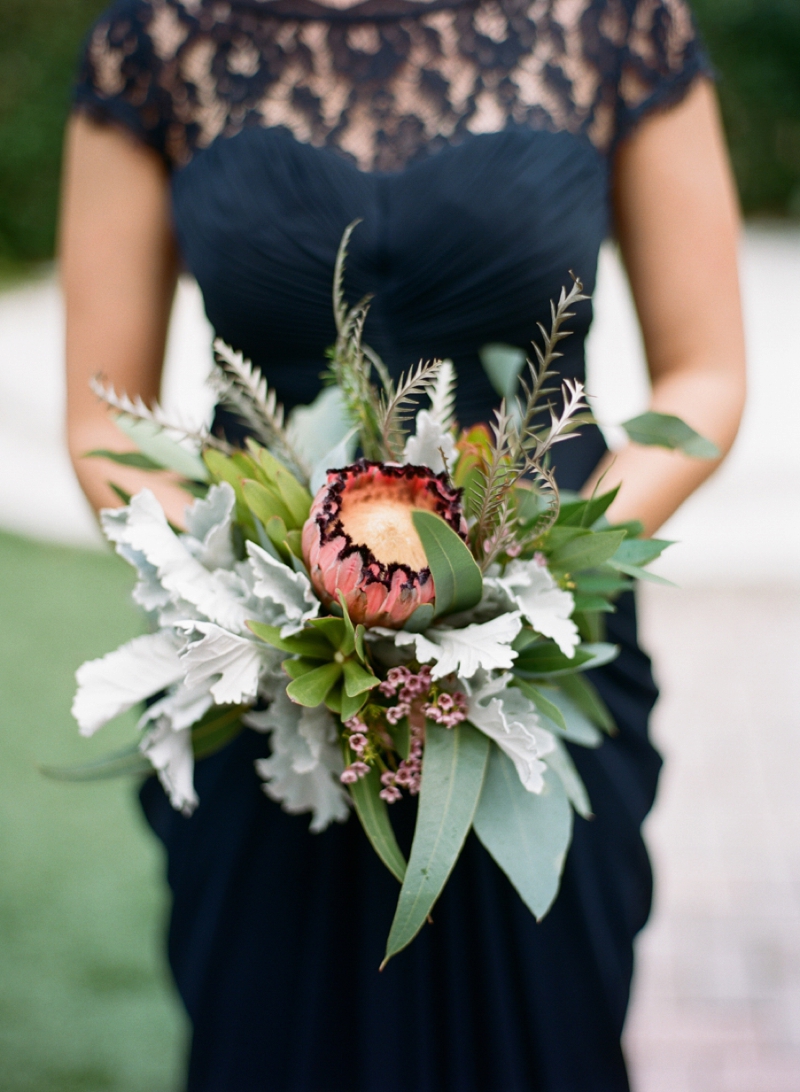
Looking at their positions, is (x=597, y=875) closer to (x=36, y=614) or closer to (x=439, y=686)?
(x=439, y=686)

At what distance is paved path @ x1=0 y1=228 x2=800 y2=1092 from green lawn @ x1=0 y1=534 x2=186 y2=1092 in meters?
1.12

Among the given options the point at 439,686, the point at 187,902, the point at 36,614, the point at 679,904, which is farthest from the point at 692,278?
the point at 36,614

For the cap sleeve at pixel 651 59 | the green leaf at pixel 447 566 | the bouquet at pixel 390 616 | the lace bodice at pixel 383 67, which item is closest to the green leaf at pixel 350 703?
the bouquet at pixel 390 616

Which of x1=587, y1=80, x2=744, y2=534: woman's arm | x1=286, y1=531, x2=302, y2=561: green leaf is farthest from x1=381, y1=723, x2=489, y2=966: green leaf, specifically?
x1=587, y1=80, x2=744, y2=534: woman's arm

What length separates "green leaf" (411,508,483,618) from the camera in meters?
0.85

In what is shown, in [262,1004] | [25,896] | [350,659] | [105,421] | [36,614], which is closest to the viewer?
[350,659]

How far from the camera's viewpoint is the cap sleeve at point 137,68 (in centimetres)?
152

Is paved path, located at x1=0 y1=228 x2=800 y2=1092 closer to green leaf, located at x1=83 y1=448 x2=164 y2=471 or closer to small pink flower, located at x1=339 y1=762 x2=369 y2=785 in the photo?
green leaf, located at x1=83 y1=448 x2=164 y2=471

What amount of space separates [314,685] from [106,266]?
0.88 m

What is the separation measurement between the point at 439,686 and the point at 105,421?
0.80 m

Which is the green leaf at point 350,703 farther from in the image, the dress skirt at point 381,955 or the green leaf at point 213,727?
the dress skirt at point 381,955

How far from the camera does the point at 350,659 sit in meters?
0.96

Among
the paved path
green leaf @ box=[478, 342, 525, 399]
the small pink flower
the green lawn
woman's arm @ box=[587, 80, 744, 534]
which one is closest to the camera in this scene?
the small pink flower

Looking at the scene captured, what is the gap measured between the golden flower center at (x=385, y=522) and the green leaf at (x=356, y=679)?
0.10m
